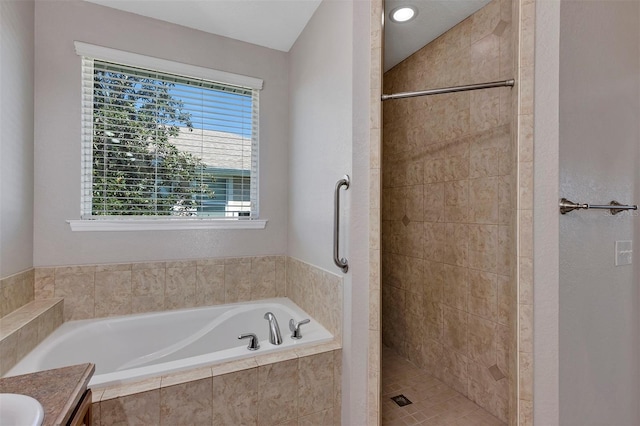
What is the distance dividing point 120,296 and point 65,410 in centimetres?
141

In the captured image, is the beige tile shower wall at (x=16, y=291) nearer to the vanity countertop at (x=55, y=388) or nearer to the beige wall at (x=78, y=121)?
the beige wall at (x=78, y=121)

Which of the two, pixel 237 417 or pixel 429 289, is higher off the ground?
pixel 429 289

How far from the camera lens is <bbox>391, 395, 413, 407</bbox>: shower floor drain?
5.98 feet

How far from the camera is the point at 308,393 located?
5.15 ft

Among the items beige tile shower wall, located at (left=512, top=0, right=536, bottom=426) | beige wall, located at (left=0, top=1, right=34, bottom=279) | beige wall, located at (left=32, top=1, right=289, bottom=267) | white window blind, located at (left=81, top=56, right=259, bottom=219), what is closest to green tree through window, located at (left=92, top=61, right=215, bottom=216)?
white window blind, located at (left=81, top=56, right=259, bottom=219)

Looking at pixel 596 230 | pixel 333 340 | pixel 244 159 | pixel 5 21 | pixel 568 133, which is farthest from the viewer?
pixel 244 159

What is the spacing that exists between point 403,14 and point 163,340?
2465 millimetres

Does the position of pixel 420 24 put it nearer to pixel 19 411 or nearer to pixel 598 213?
pixel 598 213

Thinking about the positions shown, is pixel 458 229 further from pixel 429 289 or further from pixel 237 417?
pixel 237 417

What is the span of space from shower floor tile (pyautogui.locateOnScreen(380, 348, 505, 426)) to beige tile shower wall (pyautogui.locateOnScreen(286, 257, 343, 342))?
436 millimetres

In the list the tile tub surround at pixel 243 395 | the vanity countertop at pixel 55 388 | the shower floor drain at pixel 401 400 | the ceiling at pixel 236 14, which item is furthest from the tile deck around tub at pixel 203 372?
the ceiling at pixel 236 14

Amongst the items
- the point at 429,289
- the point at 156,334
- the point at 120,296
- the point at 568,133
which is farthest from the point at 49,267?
the point at 568,133

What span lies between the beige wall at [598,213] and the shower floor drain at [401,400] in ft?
2.66

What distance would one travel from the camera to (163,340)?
6.71 ft
